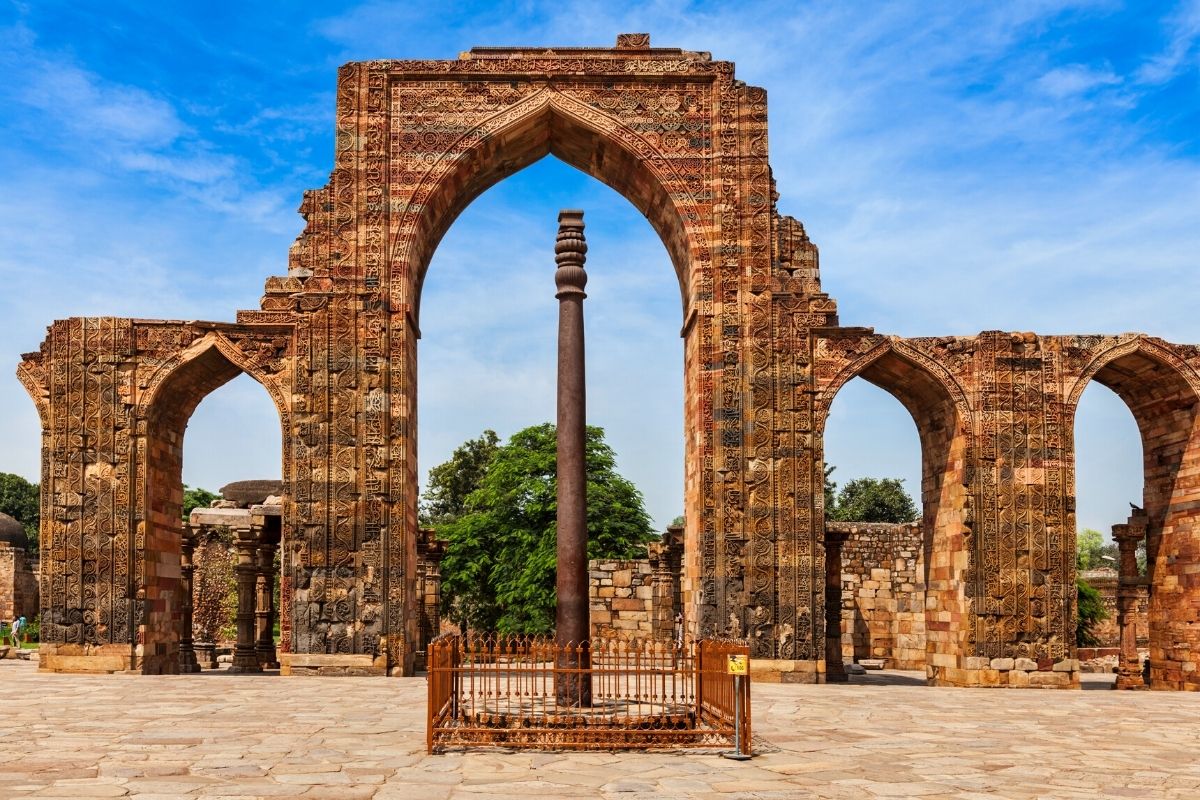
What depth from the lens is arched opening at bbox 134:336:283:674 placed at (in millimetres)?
15648

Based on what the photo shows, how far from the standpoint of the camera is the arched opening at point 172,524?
15648mm

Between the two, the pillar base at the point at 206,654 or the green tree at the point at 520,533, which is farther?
the green tree at the point at 520,533

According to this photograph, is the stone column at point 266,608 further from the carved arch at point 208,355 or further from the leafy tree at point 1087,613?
the leafy tree at point 1087,613

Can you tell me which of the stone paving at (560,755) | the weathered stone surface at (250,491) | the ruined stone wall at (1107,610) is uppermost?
the weathered stone surface at (250,491)

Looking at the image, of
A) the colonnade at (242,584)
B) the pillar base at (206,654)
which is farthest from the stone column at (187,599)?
the pillar base at (206,654)

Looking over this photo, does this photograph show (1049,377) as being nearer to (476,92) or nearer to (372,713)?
(476,92)

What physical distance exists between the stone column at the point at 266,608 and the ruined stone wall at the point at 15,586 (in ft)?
56.7

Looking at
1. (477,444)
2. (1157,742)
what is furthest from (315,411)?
(477,444)

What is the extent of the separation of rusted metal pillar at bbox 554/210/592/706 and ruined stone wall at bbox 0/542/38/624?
97.3 ft

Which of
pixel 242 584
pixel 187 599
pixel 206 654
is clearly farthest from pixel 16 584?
pixel 242 584

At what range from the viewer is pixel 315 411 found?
15797mm

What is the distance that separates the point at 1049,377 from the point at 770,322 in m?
3.91

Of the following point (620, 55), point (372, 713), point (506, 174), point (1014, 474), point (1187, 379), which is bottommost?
point (372, 713)

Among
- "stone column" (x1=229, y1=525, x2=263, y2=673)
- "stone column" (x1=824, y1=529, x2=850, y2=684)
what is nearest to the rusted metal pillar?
"stone column" (x1=824, y1=529, x2=850, y2=684)
